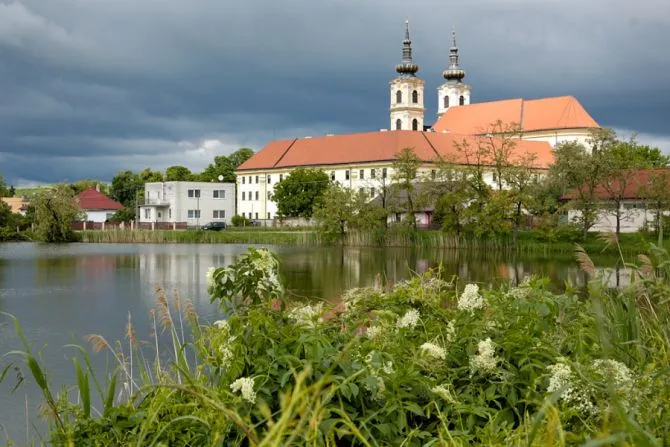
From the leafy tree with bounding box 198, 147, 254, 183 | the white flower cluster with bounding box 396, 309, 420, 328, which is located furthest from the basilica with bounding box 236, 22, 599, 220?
the white flower cluster with bounding box 396, 309, 420, 328

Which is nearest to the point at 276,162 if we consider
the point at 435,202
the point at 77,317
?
the point at 435,202

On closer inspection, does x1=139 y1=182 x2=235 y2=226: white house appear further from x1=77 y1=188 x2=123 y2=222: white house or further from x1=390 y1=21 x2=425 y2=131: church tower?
x1=390 y1=21 x2=425 y2=131: church tower

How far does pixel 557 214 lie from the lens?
42969mm

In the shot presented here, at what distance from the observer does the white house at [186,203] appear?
85.2 meters

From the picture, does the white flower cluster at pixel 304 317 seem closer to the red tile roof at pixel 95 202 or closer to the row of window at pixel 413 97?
the red tile roof at pixel 95 202

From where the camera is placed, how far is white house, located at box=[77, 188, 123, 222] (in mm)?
87188

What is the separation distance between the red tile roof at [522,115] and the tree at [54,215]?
49961mm

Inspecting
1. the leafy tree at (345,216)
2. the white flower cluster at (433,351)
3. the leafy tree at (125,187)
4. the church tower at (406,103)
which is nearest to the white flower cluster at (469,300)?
the white flower cluster at (433,351)

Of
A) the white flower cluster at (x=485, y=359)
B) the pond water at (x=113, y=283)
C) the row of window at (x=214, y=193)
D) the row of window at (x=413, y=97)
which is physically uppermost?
the row of window at (x=413, y=97)

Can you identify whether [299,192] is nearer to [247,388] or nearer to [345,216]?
[345,216]

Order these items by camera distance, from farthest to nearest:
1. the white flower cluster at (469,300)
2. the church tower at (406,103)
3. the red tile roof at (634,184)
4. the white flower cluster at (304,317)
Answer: the church tower at (406,103) → the red tile roof at (634,184) → the white flower cluster at (469,300) → the white flower cluster at (304,317)

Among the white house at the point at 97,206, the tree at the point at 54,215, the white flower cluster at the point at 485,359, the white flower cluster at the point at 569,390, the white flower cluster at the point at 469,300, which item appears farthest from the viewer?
the white house at the point at 97,206

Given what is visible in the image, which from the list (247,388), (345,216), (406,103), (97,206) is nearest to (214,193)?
(97,206)

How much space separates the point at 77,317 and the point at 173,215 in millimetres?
71726
